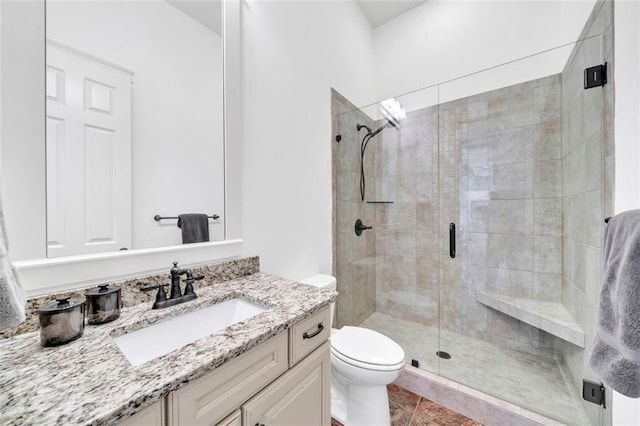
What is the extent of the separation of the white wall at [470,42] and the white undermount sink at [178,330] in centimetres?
236

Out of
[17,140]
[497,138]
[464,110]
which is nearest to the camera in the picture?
[17,140]

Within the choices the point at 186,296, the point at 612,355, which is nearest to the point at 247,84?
the point at 186,296

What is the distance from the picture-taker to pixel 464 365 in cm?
174

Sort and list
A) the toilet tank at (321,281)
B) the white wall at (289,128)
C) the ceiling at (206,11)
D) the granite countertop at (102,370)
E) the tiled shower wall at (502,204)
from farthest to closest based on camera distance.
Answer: the tiled shower wall at (502,204), the toilet tank at (321,281), the white wall at (289,128), the ceiling at (206,11), the granite countertop at (102,370)

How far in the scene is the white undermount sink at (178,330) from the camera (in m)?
0.75

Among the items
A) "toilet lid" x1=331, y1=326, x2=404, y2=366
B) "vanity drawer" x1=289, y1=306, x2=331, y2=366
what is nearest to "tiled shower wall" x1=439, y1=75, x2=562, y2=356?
"toilet lid" x1=331, y1=326, x2=404, y2=366

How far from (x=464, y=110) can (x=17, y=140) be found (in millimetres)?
2646

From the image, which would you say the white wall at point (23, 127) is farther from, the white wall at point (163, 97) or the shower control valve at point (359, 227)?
the shower control valve at point (359, 227)

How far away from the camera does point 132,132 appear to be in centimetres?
98

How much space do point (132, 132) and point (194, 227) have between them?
0.45 meters

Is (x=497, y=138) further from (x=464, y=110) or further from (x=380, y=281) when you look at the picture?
(x=380, y=281)

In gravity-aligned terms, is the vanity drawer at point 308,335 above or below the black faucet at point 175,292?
below

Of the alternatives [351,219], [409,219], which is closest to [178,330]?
[351,219]

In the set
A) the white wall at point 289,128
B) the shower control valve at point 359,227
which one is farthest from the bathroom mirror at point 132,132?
the shower control valve at point 359,227
